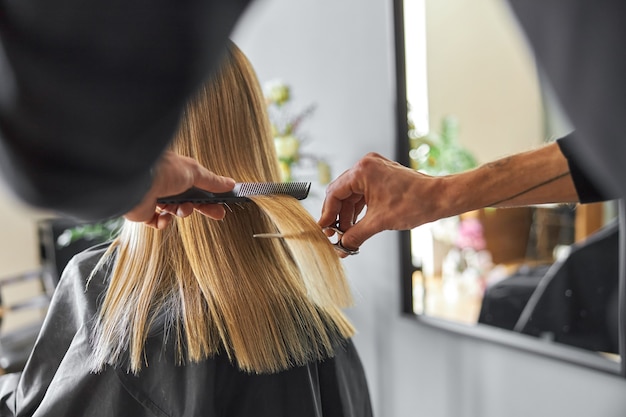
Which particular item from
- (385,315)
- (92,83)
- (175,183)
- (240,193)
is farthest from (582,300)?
(92,83)

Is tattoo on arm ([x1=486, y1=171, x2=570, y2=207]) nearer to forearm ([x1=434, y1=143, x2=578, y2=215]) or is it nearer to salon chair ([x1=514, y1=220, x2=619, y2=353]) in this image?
forearm ([x1=434, y1=143, x2=578, y2=215])

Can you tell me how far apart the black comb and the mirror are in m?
1.08

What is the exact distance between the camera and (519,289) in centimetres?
216

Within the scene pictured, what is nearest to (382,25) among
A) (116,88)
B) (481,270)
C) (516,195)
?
(481,270)

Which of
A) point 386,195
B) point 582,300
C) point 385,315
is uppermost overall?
point 386,195

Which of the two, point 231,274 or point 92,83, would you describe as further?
point 231,274

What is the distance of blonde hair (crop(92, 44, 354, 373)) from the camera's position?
39.6 inches

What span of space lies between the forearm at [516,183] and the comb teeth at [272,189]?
0.27 m

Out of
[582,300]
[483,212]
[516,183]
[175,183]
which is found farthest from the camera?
[483,212]

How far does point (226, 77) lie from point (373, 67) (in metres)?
1.15

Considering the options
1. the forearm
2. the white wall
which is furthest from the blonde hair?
the white wall

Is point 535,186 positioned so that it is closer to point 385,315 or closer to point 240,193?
point 240,193

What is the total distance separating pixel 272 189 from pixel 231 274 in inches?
8.7

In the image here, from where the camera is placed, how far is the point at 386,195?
105cm
